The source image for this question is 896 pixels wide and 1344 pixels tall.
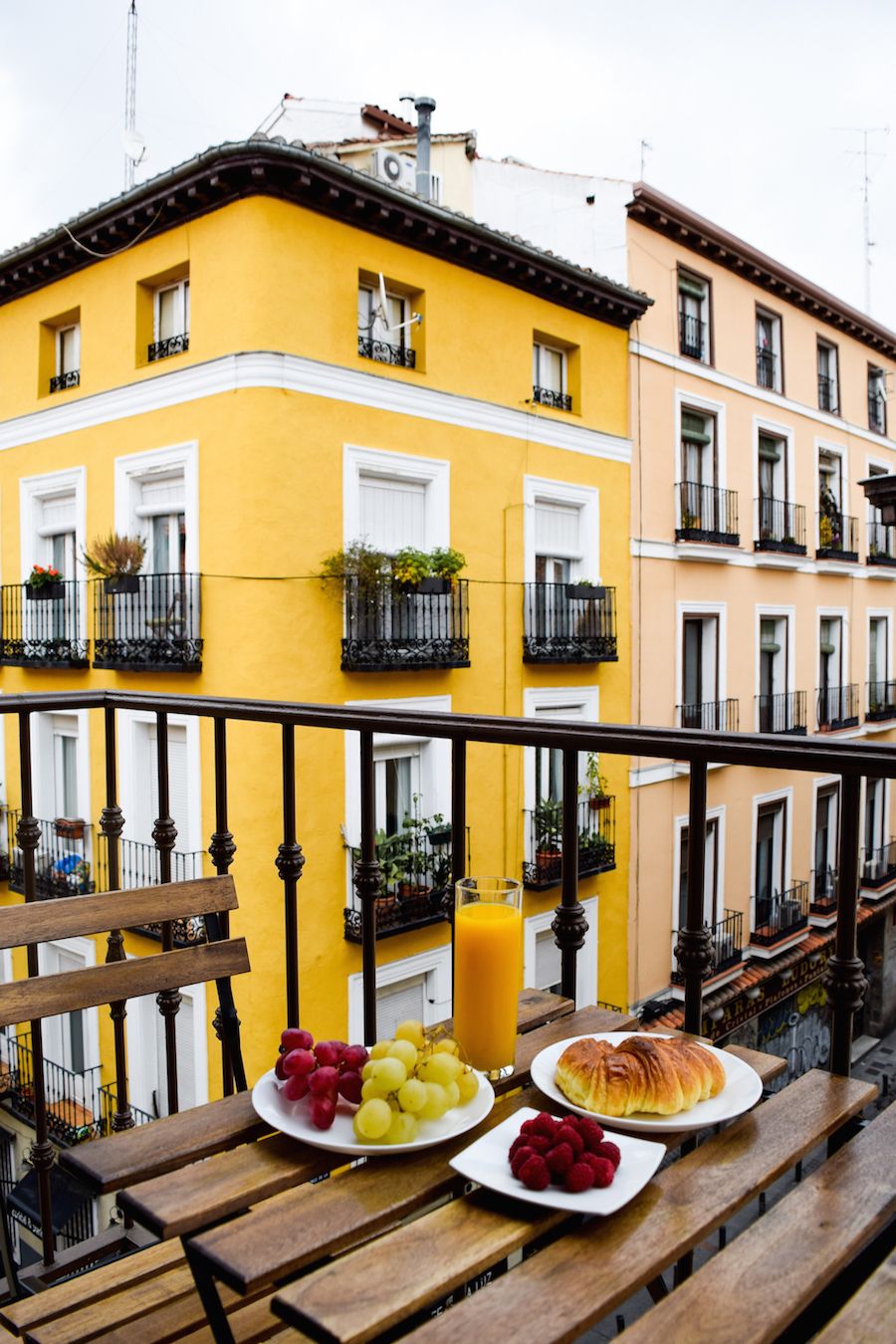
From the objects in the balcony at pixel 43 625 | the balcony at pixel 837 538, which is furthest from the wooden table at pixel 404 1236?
the balcony at pixel 837 538

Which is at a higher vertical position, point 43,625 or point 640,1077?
point 43,625

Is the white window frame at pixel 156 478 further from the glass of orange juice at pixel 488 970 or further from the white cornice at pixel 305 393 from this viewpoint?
the glass of orange juice at pixel 488 970

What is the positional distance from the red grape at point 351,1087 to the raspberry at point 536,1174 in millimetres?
259

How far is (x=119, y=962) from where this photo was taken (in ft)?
5.01

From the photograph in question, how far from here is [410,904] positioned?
35.2 feet

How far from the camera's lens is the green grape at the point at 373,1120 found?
109 centimetres

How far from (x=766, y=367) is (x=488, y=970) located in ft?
55.3

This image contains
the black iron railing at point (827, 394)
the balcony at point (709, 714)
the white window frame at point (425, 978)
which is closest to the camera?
the white window frame at point (425, 978)

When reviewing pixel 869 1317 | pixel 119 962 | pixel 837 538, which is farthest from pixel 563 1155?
pixel 837 538

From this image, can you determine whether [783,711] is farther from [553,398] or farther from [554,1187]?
[554,1187]

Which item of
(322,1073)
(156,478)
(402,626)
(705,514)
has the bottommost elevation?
(322,1073)

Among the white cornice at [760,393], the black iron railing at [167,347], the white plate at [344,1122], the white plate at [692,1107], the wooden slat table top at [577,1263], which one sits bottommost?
the wooden slat table top at [577,1263]

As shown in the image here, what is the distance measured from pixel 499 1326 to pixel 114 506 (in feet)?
37.5

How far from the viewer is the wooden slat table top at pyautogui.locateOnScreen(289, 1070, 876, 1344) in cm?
82
